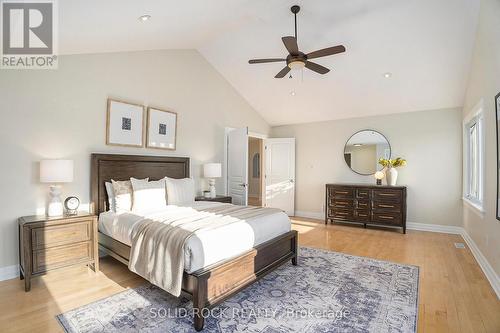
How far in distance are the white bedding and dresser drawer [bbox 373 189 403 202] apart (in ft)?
9.73

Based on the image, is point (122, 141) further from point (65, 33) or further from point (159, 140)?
point (65, 33)

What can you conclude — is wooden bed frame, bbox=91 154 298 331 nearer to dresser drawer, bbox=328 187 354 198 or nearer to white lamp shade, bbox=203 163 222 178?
white lamp shade, bbox=203 163 222 178

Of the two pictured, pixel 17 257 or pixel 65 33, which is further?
pixel 17 257

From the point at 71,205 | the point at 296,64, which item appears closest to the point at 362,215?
the point at 296,64

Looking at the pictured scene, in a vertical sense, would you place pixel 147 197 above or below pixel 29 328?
above

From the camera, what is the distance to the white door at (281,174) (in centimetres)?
712

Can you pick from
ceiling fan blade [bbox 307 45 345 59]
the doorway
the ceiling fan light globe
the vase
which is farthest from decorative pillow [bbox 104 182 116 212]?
the doorway

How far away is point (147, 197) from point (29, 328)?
1.83 meters

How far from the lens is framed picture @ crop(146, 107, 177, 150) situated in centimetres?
444

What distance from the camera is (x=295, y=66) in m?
3.46

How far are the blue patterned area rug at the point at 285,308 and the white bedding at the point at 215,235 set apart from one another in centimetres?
46

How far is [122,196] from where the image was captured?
3633 mm

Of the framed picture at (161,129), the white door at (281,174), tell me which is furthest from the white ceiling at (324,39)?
the white door at (281,174)

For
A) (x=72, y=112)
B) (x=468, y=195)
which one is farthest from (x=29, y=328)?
(x=468, y=195)
